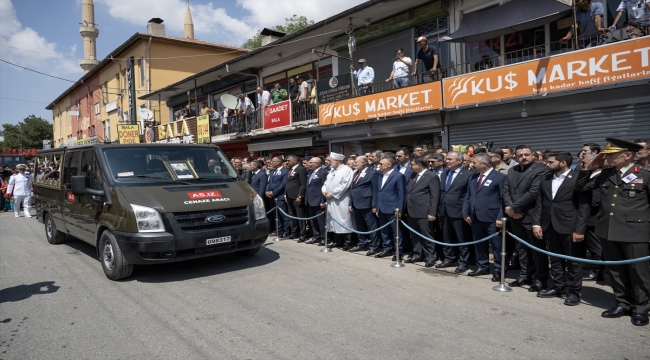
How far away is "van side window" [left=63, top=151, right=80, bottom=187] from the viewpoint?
7805 mm

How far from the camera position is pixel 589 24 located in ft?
29.1

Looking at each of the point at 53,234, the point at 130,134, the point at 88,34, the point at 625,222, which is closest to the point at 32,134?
the point at 88,34

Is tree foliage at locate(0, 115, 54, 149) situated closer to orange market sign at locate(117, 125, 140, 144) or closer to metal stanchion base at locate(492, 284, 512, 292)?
orange market sign at locate(117, 125, 140, 144)

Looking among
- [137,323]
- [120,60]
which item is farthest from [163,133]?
[137,323]

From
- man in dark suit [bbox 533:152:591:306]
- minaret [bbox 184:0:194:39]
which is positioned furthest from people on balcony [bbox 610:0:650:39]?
minaret [bbox 184:0:194:39]

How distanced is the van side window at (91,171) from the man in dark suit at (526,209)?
→ 6.06 metres

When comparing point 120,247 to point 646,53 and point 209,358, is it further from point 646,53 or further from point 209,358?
point 646,53

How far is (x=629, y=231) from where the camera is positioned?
4410mm

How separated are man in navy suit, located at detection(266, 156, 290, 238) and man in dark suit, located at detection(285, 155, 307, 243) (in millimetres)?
239

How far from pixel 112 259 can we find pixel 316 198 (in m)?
4.14

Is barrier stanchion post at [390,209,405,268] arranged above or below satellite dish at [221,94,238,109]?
below

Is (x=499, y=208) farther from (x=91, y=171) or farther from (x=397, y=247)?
(x=91, y=171)

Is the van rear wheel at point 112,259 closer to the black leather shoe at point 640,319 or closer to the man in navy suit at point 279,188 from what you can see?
the man in navy suit at point 279,188

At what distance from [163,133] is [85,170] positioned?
17.7 meters
